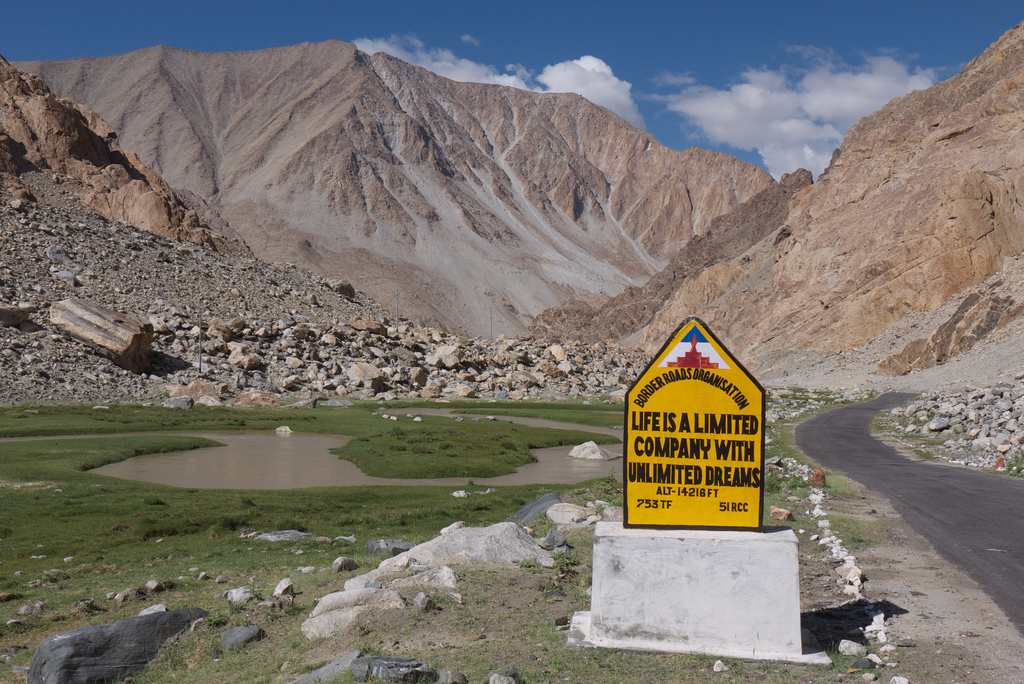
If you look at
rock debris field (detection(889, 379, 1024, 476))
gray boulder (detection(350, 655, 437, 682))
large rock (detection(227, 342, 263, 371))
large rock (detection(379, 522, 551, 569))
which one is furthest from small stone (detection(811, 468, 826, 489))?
large rock (detection(227, 342, 263, 371))

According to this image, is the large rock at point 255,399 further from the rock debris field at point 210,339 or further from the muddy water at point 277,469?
the muddy water at point 277,469

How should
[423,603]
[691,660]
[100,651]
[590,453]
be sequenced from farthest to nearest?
1. [590,453]
2. [423,603]
3. [100,651]
4. [691,660]

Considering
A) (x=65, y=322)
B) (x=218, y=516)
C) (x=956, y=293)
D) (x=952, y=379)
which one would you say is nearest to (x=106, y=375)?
(x=65, y=322)

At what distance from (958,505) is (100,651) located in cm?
1519

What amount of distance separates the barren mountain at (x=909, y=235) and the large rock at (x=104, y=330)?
6004 centimetres

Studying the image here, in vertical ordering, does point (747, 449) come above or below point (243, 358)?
below

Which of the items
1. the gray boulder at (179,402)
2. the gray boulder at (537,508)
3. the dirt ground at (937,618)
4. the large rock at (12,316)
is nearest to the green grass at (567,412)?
the gray boulder at (179,402)

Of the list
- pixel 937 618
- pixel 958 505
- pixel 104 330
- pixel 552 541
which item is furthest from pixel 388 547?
pixel 104 330

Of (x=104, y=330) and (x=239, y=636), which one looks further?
(x=104, y=330)

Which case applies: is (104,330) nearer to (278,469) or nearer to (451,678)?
(278,469)

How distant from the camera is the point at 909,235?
74.8m

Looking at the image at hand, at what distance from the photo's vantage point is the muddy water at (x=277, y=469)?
912 inches

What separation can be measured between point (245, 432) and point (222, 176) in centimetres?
18000

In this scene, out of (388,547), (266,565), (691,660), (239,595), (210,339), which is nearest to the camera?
(691,660)
